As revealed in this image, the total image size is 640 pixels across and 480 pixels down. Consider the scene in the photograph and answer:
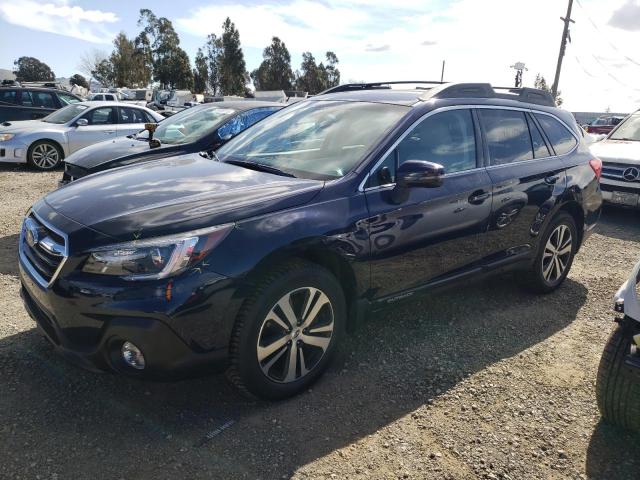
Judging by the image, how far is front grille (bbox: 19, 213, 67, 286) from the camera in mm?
2602

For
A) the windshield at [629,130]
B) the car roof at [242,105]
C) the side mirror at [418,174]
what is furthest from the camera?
the windshield at [629,130]

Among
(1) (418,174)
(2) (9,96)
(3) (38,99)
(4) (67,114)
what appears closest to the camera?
(1) (418,174)

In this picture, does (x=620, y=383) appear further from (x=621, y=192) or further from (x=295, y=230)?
(x=621, y=192)

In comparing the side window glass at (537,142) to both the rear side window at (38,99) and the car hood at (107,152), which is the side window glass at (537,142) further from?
the rear side window at (38,99)

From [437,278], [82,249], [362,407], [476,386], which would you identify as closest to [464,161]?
[437,278]

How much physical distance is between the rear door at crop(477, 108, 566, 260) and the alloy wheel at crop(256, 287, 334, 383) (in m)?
1.62

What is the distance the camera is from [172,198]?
2.81 m

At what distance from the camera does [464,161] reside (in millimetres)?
3748

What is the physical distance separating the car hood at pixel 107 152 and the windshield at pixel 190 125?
32 centimetres

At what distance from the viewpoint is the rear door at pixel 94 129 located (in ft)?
34.8

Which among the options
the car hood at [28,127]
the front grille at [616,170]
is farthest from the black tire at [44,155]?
the front grille at [616,170]

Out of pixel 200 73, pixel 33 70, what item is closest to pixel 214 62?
pixel 200 73

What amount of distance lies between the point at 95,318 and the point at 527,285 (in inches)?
146

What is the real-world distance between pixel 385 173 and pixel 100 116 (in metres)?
9.19
